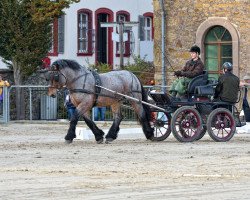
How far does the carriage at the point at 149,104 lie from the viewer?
2795 cm

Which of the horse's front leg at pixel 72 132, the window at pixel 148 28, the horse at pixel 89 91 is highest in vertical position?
the window at pixel 148 28

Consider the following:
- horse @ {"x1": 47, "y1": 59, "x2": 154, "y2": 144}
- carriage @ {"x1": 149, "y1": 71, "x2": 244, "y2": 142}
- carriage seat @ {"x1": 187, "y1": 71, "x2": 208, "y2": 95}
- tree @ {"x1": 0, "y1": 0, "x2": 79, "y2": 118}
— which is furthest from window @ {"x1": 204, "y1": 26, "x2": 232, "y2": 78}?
carriage seat @ {"x1": 187, "y1": 71, "x2": 208, "y2": 95}

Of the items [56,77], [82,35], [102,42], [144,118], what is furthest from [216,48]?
[102,42]

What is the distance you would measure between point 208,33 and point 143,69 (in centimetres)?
725

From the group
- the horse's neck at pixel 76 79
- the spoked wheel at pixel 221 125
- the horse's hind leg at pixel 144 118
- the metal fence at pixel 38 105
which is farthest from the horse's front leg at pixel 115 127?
the metal fence at pixel 38 105

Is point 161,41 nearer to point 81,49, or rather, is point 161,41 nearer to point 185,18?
point 185,18

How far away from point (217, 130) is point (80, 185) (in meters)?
11.6

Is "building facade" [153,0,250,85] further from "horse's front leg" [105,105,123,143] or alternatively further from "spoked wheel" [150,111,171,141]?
"horse's front leg" [105,105,123,143]

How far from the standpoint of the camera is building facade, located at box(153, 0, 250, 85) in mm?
40562

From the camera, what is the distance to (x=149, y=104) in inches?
1124

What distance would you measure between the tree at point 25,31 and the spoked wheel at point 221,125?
613 inches

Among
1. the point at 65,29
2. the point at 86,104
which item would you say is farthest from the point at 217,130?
the point at 65,29

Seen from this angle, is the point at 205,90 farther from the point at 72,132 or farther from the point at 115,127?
the point at 72,132

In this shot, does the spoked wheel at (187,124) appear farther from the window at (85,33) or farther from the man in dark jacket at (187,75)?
the window at (85,33)
